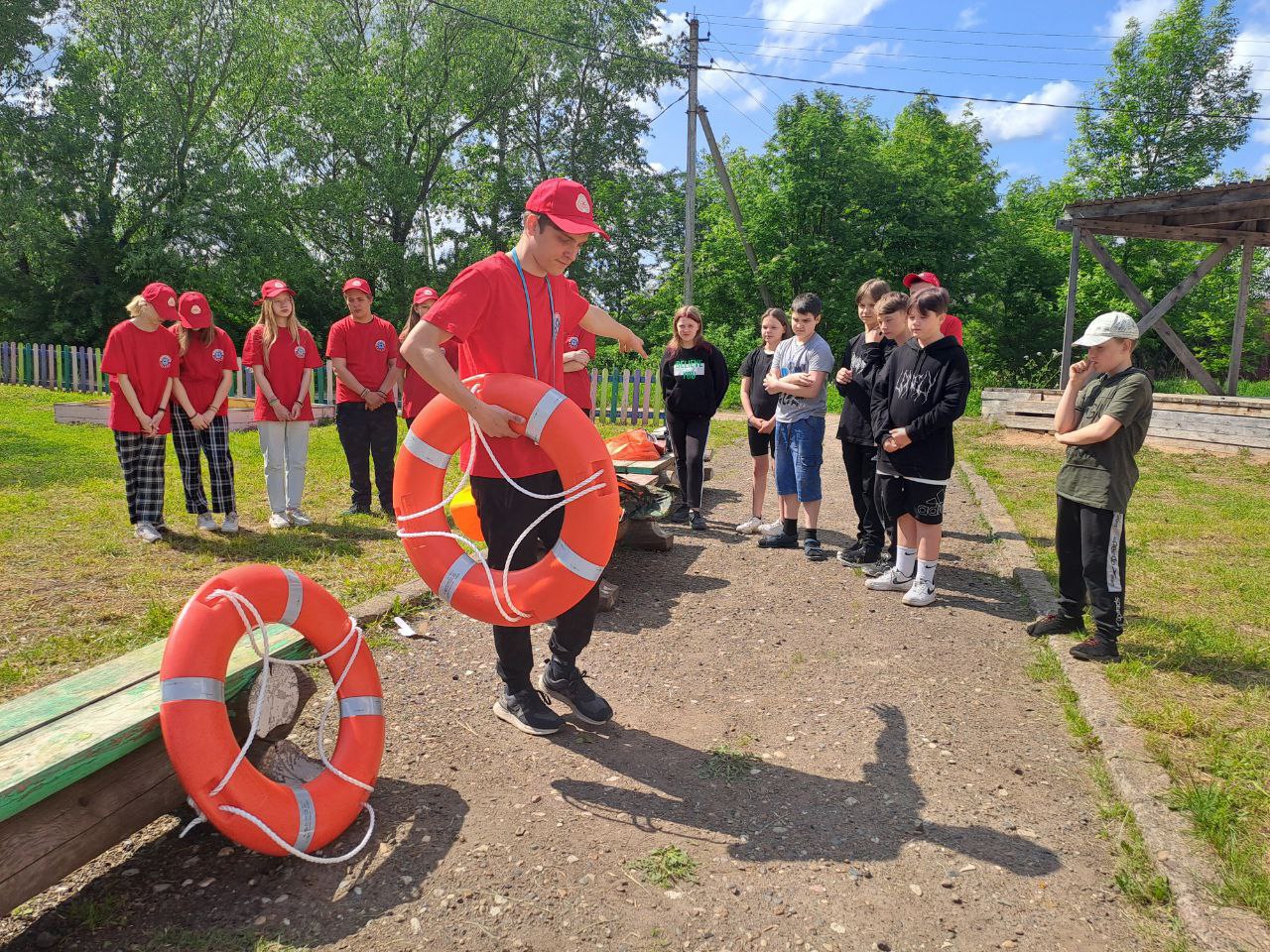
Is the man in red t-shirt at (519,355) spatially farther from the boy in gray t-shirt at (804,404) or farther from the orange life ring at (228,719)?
the boy in gray t-shirt at (804,404)

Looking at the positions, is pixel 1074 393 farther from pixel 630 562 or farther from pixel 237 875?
pixel 237 875

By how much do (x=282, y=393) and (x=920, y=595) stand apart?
4635 mm

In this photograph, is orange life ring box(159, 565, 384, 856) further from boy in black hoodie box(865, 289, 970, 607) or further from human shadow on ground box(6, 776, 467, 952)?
boy in black hoodie box(865, 289, 970, 607)

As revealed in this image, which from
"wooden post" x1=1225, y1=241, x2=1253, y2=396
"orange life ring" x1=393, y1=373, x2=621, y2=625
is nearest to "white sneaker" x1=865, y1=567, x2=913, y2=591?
"orange life ring" x1=393, y1=373, x2=621, y2=625

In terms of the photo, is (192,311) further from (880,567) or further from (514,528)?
(880,567)

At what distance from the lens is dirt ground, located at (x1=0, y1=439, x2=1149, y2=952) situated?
2.11 meters

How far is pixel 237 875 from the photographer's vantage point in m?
2.29

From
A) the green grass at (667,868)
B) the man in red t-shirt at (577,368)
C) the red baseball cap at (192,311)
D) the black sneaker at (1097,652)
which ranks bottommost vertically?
the green grass at (667,868)

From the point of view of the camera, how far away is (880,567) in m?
5.34

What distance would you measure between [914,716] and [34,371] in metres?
20.1

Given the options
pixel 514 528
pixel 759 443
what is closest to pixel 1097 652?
pixel 514 528

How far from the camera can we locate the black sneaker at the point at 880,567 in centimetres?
524

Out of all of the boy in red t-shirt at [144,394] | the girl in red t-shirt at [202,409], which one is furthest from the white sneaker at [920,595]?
the boy in red t-shirt at [144,394]

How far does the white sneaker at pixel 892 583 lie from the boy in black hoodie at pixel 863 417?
51 centimetres
